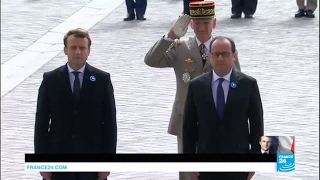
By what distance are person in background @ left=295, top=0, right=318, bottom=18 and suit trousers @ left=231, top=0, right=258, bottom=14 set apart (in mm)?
783

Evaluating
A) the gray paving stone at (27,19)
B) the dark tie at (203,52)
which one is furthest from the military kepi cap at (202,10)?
the gray paving stone at (27,19)

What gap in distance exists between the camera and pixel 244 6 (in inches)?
631

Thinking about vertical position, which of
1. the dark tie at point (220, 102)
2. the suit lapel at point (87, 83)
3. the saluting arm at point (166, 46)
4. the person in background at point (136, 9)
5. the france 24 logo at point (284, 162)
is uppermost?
the saluting arm at point (166, 46)

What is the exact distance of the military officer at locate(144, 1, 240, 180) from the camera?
6660mm

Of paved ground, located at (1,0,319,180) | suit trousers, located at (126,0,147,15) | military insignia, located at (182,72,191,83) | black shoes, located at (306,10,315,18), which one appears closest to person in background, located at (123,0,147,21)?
suit trousers, located at (126,0,147,15)

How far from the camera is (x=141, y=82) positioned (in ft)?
39.9

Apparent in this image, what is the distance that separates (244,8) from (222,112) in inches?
394

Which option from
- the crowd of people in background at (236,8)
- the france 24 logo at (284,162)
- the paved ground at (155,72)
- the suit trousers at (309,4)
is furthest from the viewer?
the crowd of people in background at (236,8)

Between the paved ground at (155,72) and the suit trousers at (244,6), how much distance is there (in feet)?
0.69

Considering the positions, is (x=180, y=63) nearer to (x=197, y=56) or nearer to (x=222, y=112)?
(x=197, y=56)

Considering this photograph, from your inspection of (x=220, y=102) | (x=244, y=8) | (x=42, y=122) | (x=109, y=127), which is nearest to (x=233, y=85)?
(x=220, y=102)

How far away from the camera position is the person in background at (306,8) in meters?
15.7

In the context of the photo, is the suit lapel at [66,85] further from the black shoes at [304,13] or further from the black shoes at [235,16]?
the black shoes at [304,13]

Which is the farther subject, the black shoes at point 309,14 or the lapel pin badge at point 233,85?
the black shoes at point 309,14
